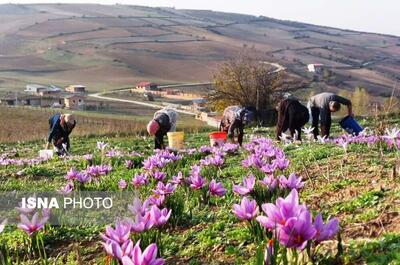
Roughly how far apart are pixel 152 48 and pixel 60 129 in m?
115

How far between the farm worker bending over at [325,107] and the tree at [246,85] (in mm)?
24568

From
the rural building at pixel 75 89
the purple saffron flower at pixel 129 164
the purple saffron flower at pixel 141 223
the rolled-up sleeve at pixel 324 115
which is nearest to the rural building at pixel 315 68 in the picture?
the rural building at pixel 75 89

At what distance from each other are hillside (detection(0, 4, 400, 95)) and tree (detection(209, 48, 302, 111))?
58.3m

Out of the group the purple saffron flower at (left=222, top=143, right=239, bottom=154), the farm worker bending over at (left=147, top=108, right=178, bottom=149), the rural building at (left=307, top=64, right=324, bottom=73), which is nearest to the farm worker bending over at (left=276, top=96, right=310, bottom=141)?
the purple saffron flower at (left=222, top=143, right=239, bottom=154)

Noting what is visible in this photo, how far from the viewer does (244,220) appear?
352cm

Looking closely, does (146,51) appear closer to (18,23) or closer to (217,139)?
(18,23)

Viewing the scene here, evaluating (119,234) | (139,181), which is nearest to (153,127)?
(139,181)

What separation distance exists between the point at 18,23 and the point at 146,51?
5308cm

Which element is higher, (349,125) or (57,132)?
(349,125)

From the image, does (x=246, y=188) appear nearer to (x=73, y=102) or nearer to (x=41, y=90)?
(x=73, y=102)

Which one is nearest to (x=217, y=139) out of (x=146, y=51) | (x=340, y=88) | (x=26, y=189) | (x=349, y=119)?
(x=349, y=119)

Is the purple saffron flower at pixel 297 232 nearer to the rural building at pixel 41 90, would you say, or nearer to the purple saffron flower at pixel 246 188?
the purple saffron flower at pixel 246 188

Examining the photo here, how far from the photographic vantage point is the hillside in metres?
109

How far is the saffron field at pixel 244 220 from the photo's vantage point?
2.58 metres
